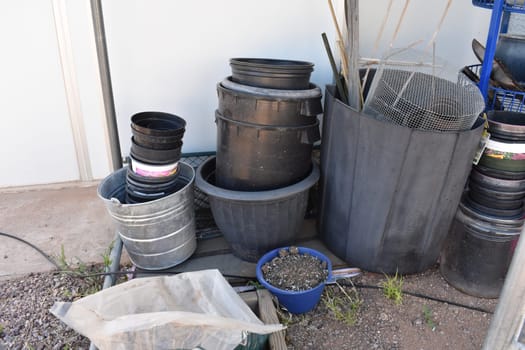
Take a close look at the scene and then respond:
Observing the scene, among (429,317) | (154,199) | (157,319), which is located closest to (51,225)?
(154,199)

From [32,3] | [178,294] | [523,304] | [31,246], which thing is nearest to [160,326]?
[178,294]

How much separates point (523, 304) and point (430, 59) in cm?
129

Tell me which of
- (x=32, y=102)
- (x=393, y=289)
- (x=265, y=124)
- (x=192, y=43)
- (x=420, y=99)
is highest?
(x=192, y=43)

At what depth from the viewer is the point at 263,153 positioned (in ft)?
5.99

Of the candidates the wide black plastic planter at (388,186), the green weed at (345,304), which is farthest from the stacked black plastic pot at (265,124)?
the green weed at (345,304)

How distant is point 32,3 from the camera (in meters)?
2.28

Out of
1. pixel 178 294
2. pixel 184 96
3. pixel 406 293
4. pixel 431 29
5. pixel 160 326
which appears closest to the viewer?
pixel 160 326

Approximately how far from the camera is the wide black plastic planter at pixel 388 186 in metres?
1.68

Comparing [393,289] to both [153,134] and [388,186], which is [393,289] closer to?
[388,186]

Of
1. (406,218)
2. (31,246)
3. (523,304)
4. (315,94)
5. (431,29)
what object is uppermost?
(431,29)

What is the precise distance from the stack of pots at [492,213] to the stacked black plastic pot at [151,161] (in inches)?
51.0

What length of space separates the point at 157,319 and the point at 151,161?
0.75 m

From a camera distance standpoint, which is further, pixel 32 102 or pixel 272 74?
pixel 32 102

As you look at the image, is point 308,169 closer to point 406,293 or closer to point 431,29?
point 406,293
